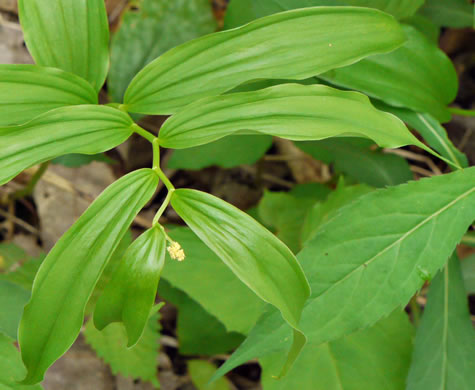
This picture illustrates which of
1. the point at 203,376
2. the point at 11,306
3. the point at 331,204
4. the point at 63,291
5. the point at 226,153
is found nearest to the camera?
the point at 63,291

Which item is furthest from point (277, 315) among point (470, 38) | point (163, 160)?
point (470, 38)

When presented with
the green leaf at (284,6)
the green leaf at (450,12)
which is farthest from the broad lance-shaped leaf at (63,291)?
the green leaf at (450,12)

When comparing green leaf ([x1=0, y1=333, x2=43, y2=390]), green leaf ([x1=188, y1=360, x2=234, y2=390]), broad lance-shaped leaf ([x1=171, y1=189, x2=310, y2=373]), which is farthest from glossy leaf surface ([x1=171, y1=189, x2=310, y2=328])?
green leaf ([x1=188, y1=360, x2=234, y2=390])

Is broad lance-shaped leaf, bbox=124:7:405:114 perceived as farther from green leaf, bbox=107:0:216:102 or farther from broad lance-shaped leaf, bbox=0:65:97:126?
green leaf, bbox=107:0:216:102

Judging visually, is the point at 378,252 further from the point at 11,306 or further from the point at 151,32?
the point at 151,32

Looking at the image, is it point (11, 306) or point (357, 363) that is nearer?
point (11, 306)

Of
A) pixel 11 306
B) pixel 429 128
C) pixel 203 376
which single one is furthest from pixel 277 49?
pixel 203 376
